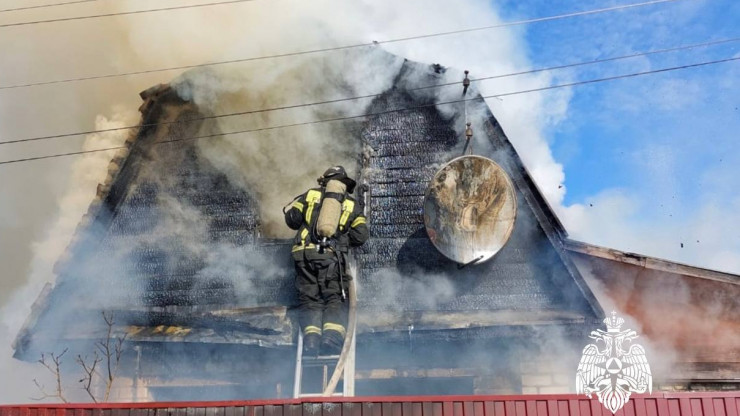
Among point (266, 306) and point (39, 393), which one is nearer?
point (266, 306)

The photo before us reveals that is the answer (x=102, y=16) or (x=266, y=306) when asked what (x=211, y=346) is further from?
(x=102, y=16)

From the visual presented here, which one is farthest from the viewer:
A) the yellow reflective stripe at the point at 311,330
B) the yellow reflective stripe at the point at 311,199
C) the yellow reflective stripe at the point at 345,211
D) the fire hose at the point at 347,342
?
the yellow reflective stripe at the point at 311,199

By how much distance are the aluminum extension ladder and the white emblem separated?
258 centimetres

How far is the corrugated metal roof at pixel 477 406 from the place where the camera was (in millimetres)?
6395

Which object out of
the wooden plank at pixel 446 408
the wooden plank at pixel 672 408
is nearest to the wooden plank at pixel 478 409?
the wooden plank at pixel 446 408

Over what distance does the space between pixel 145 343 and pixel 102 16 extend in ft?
17.6

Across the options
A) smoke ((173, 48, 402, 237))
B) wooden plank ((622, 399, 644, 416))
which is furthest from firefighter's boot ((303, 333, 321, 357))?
wooden plank ((622, 399, 644, 416))

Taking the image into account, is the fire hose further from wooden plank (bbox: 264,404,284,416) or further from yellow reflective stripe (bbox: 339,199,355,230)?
wooden plank (bbox: 264,404,284,416)

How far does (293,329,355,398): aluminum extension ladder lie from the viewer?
26.3 feet

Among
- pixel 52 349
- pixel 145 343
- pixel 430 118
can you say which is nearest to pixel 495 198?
pixel 430 118

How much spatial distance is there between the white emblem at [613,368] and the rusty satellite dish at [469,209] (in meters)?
1.72

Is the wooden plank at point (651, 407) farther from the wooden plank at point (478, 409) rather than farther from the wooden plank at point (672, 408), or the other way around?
the wooden plank at point (478, 409)

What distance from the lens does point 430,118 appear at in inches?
408

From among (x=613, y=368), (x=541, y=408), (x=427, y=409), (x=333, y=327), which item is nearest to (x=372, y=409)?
(x=427, y=409)
